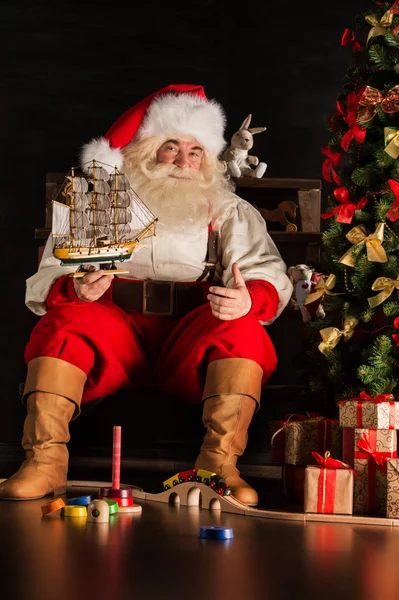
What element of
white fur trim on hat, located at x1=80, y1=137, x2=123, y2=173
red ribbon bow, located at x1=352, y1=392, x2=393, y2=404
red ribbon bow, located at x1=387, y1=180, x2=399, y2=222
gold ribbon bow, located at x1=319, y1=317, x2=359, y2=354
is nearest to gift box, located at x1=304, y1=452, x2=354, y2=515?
red ribbon bow, located at x1=352, y1=392, x2=393, y2=404

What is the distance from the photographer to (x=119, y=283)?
3209 mm

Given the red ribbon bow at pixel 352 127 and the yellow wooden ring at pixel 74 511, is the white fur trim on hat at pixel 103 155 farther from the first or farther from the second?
the yellow wooden ring at pixel 74 511

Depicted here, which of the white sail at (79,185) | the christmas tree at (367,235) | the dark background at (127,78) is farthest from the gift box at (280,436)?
the dark background at (127,78)

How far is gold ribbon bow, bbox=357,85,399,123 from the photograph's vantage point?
2850mm

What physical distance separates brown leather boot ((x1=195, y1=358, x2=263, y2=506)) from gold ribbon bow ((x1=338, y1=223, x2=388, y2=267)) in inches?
18.6

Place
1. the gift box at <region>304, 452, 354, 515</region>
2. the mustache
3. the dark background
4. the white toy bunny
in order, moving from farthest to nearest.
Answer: the dark background → the white toy bunny → the mustache → the gift box at <region>304, 452, 354, 515</region>

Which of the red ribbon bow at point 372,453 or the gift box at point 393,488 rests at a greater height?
the red ribbon bow at point 372,453

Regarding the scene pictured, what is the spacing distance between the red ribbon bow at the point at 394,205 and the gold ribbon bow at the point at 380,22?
0.49 metres

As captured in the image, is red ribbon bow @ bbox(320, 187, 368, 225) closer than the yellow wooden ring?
No

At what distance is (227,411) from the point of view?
2.84 meters

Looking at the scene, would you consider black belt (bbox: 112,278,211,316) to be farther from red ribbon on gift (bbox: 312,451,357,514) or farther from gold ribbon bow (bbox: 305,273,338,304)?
red ribbon on gift (bbox: 312,451,357,514)

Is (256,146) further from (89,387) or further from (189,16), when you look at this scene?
(89,387)

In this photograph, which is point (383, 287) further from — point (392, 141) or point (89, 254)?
point (89, 254)

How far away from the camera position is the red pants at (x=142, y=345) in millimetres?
2904
